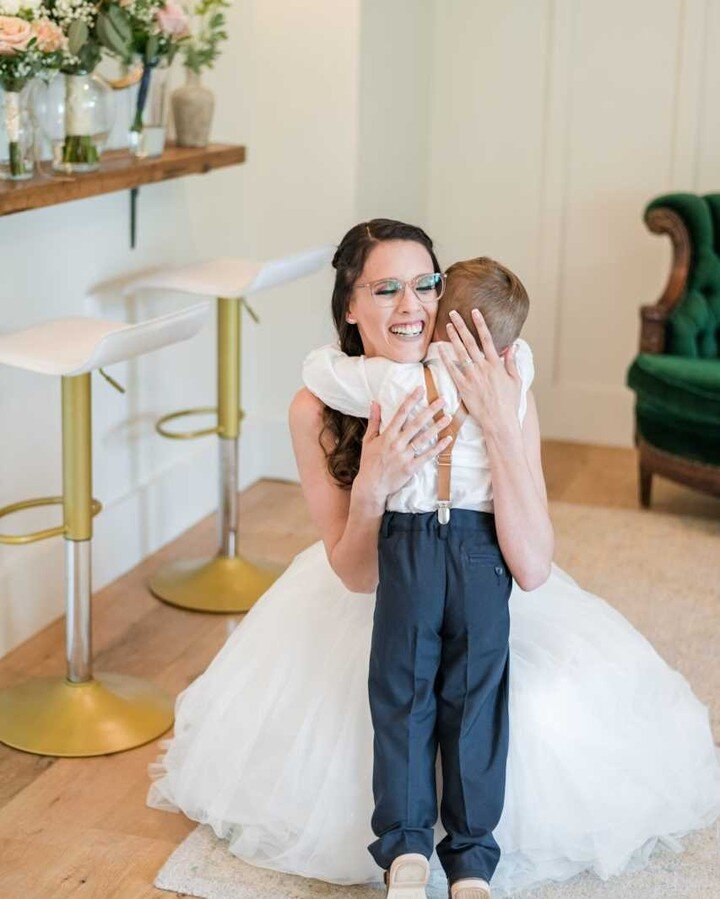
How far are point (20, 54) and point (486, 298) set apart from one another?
1.29m

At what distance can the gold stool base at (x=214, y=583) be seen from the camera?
12.2 ft

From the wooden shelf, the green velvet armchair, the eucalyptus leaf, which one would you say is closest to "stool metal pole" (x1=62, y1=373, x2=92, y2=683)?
the wooden shelf

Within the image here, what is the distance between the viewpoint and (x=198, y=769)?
2.64 meters

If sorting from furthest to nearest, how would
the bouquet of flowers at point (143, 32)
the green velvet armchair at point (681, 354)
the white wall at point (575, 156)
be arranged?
1. the white wall at point (575, 156)
2. the green velvet armchair at point (681, 354)
3. the bouquet of flowers at point (143, 32)

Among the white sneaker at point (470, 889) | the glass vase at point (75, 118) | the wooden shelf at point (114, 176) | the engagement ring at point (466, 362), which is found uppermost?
the glass vase at point (75, 118)

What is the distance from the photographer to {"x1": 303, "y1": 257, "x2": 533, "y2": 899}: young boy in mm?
2248

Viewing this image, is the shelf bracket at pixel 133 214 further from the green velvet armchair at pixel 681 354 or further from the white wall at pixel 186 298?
the green velvet armchair at pixel 681 354

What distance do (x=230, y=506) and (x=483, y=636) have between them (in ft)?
5.58

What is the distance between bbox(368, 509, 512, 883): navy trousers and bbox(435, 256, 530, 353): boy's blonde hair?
1.00ft

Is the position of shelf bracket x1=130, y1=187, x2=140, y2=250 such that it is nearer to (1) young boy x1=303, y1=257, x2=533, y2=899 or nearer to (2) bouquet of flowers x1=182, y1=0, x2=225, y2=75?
(2) bouquet of flowers x1=182, y1=0, x2=225, y2=75

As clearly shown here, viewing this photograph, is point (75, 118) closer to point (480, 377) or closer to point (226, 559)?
point (226, 559)

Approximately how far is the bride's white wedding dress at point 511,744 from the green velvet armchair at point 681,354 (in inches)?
65.8

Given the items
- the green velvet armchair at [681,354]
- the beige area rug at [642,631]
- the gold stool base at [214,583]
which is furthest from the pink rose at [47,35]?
the green velvet armchair at [681,354]

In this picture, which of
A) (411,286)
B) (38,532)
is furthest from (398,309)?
(38,532)
